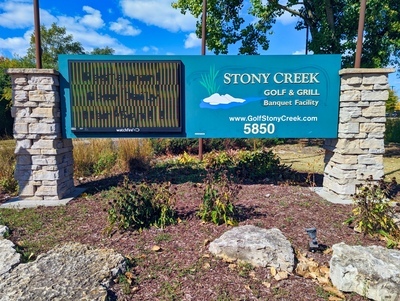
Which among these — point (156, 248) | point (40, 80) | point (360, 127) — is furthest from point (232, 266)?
point (40, 80)

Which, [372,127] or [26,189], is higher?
[372,127]

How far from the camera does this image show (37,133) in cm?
536

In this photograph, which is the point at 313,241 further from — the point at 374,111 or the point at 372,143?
the point at 374,111

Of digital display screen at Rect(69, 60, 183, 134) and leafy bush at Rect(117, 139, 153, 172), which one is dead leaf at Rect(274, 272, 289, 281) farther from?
leafy bush at Rect(117, 139, 153, 172)

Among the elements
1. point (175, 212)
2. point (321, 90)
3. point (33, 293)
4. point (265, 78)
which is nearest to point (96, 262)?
point (33, 293)

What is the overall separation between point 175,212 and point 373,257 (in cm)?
263

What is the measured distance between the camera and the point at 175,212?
446cm

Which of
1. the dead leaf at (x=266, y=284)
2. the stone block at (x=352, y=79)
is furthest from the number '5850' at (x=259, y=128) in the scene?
the dead leaf at (x=266, y=284)

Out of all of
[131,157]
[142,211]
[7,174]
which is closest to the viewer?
[142,211]

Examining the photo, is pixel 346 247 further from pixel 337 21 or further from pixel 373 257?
pixel 337 21

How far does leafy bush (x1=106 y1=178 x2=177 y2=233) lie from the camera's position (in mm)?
4016

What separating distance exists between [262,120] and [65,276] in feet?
13.7

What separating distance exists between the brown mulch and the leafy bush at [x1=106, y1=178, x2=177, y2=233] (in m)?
0.13

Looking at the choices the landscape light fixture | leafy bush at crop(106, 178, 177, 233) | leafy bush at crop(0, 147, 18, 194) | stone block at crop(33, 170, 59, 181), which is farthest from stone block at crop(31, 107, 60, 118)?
the landscape light fixture
